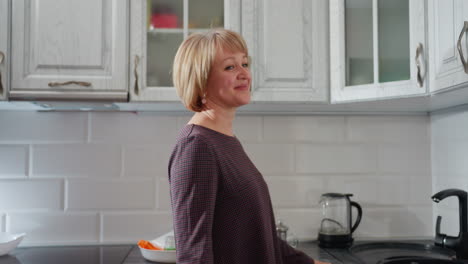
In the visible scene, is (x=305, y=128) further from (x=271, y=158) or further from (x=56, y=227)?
(x=56, y=227)

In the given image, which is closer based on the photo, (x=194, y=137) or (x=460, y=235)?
(x=194, y=137)

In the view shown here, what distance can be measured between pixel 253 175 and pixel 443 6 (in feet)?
2.48

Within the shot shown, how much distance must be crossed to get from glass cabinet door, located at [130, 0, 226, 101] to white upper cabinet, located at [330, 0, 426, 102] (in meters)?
0.44

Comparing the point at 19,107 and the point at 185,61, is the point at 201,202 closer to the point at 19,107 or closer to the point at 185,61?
the point at 185,61

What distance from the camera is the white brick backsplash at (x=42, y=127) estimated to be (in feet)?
6.14

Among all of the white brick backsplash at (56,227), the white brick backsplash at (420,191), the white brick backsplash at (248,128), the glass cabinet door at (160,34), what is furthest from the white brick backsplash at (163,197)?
the white brick backsplash at (420,191)

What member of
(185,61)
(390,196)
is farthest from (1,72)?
(390,196)

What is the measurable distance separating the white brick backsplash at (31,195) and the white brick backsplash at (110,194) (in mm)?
52

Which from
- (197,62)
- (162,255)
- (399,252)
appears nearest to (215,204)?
(197,62)

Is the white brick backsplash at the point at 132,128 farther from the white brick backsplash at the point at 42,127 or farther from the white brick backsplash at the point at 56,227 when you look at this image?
the white brick backsplash at the point at 56,227

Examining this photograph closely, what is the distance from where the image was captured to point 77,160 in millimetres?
1890

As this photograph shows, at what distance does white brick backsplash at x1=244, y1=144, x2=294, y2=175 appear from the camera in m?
1.94

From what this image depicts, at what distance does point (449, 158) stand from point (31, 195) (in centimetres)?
172

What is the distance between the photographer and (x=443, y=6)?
51.6 inches
